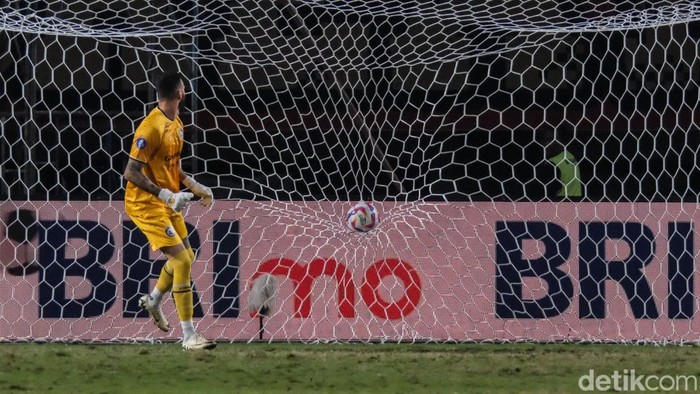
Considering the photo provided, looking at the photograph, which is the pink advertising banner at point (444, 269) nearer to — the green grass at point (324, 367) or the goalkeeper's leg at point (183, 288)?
the green grass at point (324, 367)

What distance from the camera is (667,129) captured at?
9812mm

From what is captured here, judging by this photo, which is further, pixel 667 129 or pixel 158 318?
pixel 667 129

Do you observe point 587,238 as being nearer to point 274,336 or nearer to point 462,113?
point 462,113

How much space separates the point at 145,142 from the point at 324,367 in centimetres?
155

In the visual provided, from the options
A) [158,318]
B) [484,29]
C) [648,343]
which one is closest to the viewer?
[158,318]

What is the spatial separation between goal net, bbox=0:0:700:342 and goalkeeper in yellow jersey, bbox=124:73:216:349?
3.18 ft

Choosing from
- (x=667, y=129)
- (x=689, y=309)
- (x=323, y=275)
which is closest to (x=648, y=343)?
(x=689, y=309)

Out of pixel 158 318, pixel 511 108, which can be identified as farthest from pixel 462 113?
pixel 158 318

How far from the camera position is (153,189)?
8.30m

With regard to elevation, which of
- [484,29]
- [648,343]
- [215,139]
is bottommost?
[648,343]

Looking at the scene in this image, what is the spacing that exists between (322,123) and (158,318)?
1915 mm

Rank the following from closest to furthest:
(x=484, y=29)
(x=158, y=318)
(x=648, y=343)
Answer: (x=158, y=318) → (x=648, y=343) → (x=484, y=29)

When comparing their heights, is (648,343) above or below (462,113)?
below

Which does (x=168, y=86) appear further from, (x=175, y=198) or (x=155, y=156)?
(x=175, y=198)
